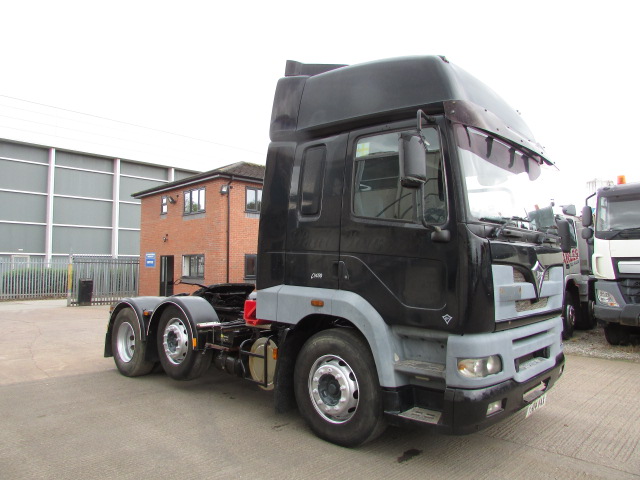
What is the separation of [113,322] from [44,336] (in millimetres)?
5282

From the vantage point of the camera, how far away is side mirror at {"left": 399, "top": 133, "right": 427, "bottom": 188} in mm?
3359

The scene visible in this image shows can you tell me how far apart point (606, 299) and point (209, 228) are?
14.3 meters

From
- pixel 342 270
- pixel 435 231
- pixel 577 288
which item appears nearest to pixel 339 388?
pixel 342 270

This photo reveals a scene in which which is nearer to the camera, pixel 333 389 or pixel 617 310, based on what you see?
pixel 333 389

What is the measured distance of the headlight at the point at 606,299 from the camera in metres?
8.05

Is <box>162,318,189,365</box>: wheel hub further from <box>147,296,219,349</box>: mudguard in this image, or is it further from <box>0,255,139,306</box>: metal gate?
<box>0,255,139,306</box>: metal gate

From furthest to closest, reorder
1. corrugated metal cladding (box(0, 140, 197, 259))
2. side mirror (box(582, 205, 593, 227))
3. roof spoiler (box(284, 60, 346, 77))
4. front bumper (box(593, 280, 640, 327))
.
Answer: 1. corrugated metal cladding (box(0, 140, 197, 259))
2. side mirror (box(582, 205, 593, 227))
3. front bumper (box(593, 280, 640, 327))
4. roof spoiler (box(284, 60, 346, 77))

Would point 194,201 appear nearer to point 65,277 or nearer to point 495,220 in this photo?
point 65,277

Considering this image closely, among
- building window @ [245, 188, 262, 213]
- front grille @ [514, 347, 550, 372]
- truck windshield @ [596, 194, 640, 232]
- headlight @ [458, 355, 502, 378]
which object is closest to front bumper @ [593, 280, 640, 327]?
truck windshield @ [596, 194, 640, 232]

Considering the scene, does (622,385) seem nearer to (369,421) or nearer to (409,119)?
(369,421)

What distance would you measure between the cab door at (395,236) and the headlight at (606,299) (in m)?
6.27

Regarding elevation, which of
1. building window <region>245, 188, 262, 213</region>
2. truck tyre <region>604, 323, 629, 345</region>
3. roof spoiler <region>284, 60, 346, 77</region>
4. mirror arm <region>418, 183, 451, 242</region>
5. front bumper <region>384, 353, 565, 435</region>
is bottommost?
truck tyre <region>604, 323, 629, 345</region>

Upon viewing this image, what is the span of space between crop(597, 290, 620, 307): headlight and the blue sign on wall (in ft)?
63.3

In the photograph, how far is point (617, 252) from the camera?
808cm
